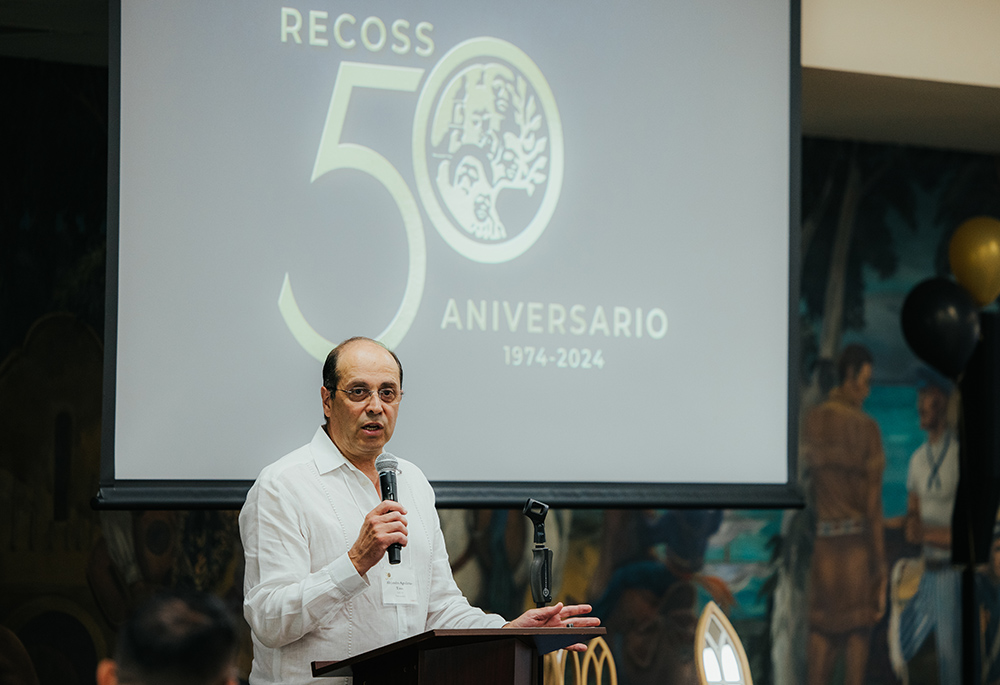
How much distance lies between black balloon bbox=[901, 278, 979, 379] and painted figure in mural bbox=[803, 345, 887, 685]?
0.44m

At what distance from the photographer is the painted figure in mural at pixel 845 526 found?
4.70 m

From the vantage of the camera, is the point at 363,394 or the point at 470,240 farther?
the point at 470,240

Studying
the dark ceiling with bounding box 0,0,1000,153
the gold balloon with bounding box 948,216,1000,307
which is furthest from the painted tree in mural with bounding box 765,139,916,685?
the gold balloon with bounding box 948,216,1000,307

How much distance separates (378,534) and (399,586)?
402mm

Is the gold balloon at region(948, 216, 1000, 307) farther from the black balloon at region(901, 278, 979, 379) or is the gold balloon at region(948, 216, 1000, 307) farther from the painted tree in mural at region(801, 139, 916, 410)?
the painted tree in mural at region(801, 139, 916, 410)

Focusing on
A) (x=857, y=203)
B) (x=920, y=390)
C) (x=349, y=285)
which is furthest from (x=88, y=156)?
(x=920, y=390)

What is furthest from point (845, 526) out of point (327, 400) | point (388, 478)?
point (388, 478)

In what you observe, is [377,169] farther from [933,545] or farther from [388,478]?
[933,545]

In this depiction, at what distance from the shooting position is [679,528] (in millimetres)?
4504

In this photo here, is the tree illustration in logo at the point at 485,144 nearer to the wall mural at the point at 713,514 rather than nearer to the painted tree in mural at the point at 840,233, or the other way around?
the wall mural at the point at 713,514

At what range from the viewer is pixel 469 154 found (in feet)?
11.6

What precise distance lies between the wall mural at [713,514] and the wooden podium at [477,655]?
194 centimetres

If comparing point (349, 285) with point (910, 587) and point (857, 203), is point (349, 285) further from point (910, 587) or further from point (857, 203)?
point (910, 587)

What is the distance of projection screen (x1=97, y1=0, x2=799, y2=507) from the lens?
10.3 ft
